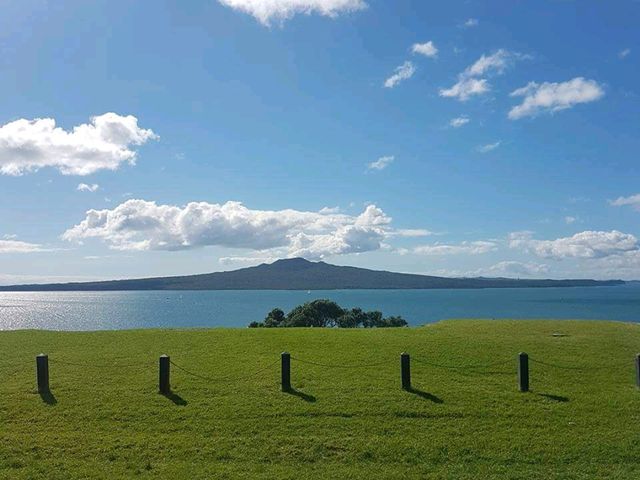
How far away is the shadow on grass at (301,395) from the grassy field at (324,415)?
11 centimetres

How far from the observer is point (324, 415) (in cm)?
1338

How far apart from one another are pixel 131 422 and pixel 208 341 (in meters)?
9.53

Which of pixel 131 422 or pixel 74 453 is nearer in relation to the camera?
pixel 74 453

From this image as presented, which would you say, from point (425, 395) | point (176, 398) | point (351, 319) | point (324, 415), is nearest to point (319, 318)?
point (351, 319)

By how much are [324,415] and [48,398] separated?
24.9ft

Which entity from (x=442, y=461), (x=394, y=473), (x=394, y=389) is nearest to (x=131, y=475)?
(x=394, y=473)

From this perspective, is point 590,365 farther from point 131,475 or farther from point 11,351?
point 11,351

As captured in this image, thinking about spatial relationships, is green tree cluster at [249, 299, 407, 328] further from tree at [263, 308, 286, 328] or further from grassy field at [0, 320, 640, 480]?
grassy field at [0, 320, 640, 480]

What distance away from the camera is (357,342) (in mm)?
22250

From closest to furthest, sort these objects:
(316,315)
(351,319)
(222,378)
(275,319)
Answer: (222,378) → (275,319) → (316,315) → (351,319)

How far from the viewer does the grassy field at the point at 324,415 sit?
10906mm

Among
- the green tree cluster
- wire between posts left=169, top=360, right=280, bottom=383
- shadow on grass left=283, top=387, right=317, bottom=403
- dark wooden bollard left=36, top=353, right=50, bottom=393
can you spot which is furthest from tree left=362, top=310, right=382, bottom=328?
dark wooden bollard left=36, top=353, right=50, bottom=393

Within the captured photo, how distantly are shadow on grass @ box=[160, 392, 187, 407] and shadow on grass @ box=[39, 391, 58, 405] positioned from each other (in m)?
2.81

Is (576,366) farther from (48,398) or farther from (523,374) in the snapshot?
(48,398)
